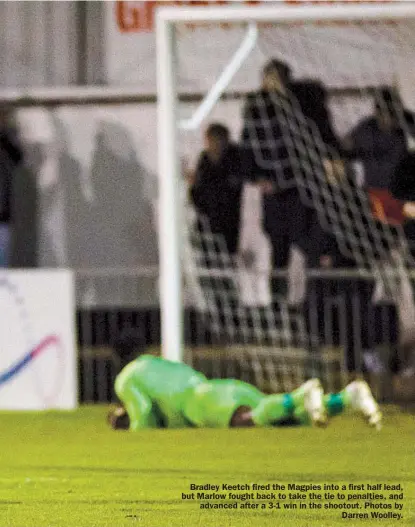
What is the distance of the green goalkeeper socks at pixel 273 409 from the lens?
615 centimetres

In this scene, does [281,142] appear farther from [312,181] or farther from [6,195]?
[6,195]

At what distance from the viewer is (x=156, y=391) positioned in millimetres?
6312

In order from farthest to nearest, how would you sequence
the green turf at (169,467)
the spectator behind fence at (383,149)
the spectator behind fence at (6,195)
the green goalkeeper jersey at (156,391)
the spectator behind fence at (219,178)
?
1. the spectator behind fence at (6,195)
2. the spectator behind fence at (219,178)
3. the spectator behind fence at (383,149)
4. the green goalkeeper jersey at (156,391)
5. the green turf at (169,467)

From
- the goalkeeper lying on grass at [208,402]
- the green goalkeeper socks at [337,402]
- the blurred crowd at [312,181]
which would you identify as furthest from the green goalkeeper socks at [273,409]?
the blurred crowd at [312,181]

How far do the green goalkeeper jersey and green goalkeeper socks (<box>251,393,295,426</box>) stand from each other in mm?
320

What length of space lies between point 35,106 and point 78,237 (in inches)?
41.2

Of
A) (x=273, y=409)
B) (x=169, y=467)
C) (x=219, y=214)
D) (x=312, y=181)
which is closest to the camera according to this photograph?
(x=169, y=467)

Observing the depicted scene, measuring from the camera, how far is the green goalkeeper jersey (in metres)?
6.30

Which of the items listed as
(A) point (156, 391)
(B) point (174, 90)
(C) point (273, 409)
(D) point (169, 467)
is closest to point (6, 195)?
(B) point (174, 90)

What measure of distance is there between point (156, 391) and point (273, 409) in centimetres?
61

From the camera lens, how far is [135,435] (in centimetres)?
615

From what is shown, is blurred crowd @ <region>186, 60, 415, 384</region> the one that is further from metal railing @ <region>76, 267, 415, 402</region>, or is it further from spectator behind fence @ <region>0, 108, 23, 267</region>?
spectator behind fence @ <region>0, 108, 23, 267</region>

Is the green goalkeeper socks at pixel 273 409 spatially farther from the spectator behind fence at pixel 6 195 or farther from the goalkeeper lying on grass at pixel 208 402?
the spectator behind fence at pixel 6 195

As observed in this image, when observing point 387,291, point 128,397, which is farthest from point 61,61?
point 128,397
